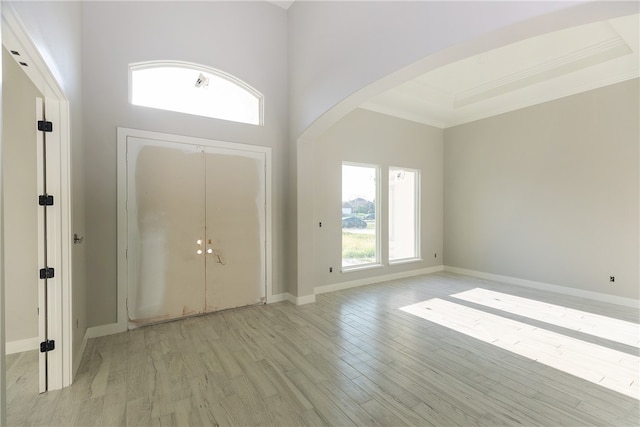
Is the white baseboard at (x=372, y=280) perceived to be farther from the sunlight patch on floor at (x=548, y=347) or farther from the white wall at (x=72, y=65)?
the white wall at (x=72, y=65)

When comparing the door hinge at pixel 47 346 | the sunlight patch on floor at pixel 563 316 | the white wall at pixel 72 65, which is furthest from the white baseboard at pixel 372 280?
the door hinge at pixel 47 346

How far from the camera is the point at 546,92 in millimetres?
4785

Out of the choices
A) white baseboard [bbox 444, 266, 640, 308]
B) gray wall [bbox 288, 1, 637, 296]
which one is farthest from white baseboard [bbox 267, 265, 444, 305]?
white baseboard [bbox 444, 266, 640, 308]

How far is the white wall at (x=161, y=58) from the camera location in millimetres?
3049

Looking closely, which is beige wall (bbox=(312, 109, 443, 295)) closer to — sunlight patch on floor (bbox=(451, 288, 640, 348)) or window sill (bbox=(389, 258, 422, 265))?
window sill (bbox=(389, 258, 422, 265))

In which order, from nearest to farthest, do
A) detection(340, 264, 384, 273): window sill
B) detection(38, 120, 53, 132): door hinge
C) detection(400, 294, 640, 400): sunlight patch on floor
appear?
detection(38, 120, 53, 132): door hinge
detection(400, 294, 640, 400): sunlight patch on floor
detection(340, 264, 384, 273): window sill

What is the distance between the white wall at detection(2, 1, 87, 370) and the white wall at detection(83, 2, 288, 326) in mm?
185

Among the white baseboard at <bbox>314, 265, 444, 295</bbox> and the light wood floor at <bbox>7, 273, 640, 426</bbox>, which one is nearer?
the light wood floor at <bbox>7, 273, 640, 426</bbox>

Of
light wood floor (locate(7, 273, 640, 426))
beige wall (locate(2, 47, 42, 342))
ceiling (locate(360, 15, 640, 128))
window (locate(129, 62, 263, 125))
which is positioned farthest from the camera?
ceiling (locate(360, 15, 640, 128))

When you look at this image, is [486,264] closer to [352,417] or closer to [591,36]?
[591,36]

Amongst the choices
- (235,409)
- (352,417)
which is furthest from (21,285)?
(352,417)

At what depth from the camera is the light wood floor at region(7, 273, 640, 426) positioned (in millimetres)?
1884

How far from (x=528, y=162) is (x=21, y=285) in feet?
24.6

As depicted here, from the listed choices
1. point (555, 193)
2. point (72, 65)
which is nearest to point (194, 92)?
point (72, 65)
